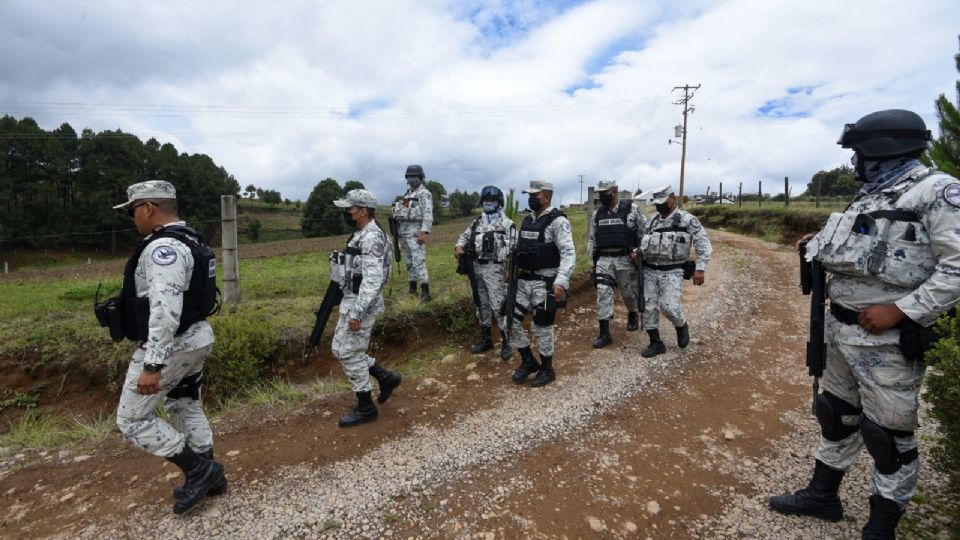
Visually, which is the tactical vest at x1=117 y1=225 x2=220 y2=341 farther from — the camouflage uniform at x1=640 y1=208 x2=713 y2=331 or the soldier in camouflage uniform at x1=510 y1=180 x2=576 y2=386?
the camouflage uniform at x1=640 y1=208 x2=713 y2=331

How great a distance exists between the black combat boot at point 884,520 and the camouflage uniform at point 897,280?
0.04 meters

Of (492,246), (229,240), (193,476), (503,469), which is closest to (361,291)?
(193,476)

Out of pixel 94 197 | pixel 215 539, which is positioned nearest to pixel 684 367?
pixel 215 539

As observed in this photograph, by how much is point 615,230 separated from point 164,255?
5.03 metres

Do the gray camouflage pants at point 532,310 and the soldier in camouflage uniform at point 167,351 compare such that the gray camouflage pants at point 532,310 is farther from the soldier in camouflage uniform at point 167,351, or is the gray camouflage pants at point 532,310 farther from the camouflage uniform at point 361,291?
the soldier in camouflage uniform at point 167,351

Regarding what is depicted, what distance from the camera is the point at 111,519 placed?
2943mm

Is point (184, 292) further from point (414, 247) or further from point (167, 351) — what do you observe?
point (414, 247)

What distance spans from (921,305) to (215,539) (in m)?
4.07

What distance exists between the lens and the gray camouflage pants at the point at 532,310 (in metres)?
4.79

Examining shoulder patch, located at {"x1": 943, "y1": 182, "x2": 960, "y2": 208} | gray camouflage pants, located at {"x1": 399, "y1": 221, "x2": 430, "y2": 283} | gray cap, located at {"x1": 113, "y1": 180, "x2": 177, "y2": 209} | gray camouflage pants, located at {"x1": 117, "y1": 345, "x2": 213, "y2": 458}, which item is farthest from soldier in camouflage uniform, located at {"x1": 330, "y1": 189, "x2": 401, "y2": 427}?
shoulder patch, located at {"x1": 943, "y1": 182, "x2": 960, "y2": 208}

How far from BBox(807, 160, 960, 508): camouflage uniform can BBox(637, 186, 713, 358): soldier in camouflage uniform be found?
2.93 m

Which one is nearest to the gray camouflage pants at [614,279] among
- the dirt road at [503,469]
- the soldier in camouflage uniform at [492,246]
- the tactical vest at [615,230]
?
the tactical vest at [615,230]

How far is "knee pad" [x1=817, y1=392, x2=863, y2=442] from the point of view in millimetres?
2673

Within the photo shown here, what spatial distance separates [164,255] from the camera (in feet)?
9.09
